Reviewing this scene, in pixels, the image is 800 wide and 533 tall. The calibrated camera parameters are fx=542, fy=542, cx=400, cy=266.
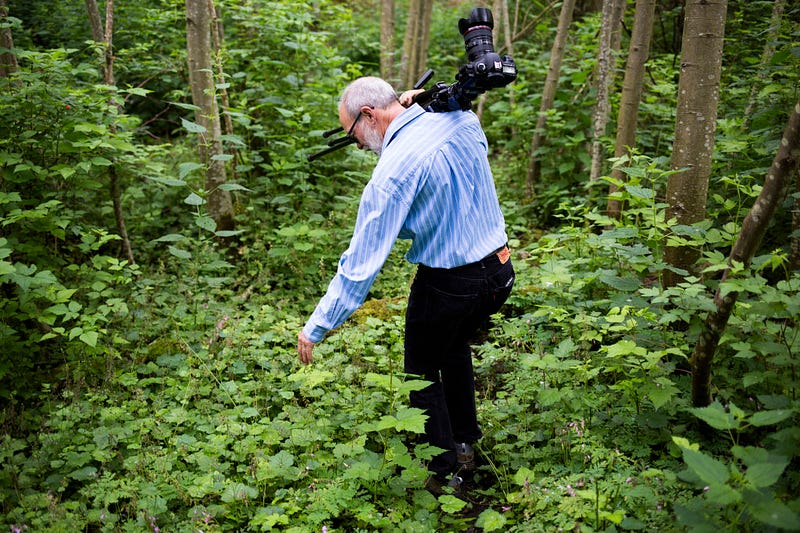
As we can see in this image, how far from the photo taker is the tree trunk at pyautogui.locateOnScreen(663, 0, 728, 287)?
3.56m

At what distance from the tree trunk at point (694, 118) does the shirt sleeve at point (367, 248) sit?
1.84 metres

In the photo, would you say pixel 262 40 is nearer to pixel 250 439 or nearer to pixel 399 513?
pixel 250 439

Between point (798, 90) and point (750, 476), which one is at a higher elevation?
point (798, 90)

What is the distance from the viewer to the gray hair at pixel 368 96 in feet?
10.3

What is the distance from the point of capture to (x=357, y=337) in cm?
454

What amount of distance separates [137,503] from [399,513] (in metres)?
1.42

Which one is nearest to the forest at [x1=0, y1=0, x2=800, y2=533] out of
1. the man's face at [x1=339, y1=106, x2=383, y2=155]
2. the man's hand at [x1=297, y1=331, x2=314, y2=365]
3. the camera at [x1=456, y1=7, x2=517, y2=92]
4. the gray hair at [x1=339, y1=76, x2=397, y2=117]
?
the man's hand at [x1=297, y1=331, x2=314, y2=365]

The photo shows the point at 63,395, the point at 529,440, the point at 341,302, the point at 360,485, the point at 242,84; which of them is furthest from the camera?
the point at 242,84

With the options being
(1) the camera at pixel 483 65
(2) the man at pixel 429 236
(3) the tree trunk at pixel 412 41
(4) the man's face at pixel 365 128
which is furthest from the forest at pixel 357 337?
(3) the tree trunk at pixel 412 41

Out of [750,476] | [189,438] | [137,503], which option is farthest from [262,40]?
[750,476]

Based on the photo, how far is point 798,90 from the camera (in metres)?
4.56

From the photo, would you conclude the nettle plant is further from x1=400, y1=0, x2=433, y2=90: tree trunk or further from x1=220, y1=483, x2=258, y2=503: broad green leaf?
x1=400, y1=0, x2=433, y2=90: tree trunk

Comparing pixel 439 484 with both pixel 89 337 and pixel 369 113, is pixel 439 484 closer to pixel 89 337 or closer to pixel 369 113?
pixel 369 113

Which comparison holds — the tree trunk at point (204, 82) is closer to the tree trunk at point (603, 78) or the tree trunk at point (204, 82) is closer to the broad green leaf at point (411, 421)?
the broad green leaf at point (411, 421)
